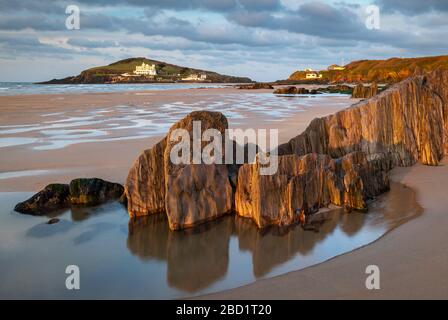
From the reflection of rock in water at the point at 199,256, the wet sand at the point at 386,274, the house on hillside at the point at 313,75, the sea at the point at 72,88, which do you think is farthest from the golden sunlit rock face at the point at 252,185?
the house on hillside at the point at 313,75

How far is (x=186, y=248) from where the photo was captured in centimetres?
614

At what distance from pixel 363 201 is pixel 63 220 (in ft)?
17.1

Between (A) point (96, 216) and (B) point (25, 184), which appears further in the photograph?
(B) point (25, 184)

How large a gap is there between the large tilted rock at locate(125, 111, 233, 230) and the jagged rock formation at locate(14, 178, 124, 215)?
44.1 inches

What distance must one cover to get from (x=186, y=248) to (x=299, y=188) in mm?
2168

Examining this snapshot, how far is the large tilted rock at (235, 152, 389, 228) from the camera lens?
22.8 feet

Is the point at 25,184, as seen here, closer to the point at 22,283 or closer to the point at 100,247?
the point at 100,247

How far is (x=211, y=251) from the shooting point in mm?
6066

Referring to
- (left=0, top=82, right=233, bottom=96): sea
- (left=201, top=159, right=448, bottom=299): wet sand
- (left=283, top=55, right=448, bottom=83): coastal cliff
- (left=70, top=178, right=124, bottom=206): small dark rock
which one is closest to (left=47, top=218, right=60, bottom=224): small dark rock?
(left=70, top=178, right=124, bottom=206): small dark rock

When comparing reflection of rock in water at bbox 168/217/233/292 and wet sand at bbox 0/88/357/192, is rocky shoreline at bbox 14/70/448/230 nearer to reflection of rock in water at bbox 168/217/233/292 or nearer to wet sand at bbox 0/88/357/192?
reflection of rock in water at bbox 168/217/233/292

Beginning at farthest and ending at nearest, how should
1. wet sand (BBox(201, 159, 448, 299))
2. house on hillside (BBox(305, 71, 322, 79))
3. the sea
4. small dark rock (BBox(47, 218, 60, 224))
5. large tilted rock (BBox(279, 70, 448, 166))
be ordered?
house on hillside (BBox(305, 71, 322, 79)), the sea, large tilted rock (BBox(279, 70, 448, 166)), small dark rock (BBox(47, 218, 60, 224)), wet sand (BBox(201, 159, 448, 299))

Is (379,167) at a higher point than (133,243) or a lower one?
higher

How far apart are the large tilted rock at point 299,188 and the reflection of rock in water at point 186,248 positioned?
57cm
